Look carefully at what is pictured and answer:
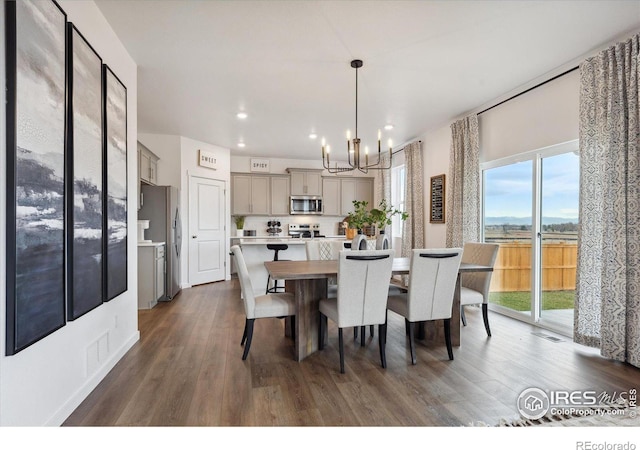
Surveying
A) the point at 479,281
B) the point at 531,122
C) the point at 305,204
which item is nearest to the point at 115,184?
the point at 479,281

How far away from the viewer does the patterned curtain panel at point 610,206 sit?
2637mm

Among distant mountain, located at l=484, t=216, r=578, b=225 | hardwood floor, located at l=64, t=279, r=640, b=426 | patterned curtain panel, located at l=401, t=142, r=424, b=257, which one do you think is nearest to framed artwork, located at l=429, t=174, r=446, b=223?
patterned curtain panel, located at l=401, t=142, r=424, b=257

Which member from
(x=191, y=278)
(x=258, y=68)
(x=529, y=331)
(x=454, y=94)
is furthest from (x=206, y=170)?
(x=529, y=331)

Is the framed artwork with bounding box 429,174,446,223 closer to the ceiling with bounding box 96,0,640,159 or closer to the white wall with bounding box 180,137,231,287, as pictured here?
the ceiling with bounding box 96,0,640,159

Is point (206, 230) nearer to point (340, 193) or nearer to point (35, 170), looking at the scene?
point (340, 193)

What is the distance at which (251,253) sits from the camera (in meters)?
5.21

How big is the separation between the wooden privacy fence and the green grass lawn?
2.0 inches

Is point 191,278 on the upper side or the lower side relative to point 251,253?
lower

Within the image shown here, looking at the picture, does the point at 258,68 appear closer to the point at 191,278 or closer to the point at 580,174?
the point at 580,174

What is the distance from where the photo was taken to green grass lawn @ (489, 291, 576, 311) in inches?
137

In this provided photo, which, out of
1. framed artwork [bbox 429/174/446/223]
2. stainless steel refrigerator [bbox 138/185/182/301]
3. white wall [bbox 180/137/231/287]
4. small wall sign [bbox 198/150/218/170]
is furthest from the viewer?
small wall sign [bbox 198/150/218/170]

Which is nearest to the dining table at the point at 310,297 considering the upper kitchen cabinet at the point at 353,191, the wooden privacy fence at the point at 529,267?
the wooden privacy fence at the point at 529,267

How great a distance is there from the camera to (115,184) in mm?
2643
